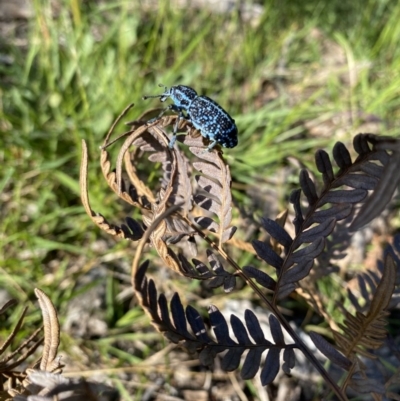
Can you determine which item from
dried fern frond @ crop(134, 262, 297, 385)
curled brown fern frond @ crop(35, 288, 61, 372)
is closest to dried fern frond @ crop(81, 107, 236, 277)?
dried fern frond @ crop(134, 262, 297, 385)

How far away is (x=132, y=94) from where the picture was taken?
3607 mm

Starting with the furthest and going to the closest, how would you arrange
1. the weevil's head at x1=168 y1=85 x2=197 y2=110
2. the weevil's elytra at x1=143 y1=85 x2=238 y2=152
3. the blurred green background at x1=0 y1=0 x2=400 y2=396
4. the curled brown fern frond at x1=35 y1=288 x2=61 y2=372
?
1. the blurred green background at x1=0 y1=0 x2=400 y2=396
2. the weevil's head at x1=168 y1=85 x2=197 y2=110
3. the weevil's elytra at x1=143 y1=85 x2=238 y2=152
4. the curled brown fern frond at x1=35 y1=288 x2=61 y2=372

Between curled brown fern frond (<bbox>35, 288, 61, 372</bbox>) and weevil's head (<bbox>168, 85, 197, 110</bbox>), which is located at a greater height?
weevil's head (<bbox>168, 85, 197, 110</bbox>)

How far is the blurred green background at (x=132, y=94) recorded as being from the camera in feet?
10.4

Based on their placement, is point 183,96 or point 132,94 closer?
point 183,96

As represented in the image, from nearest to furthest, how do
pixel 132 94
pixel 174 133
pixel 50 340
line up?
pixel 50 340
pixel 174 133
pixel 132 94

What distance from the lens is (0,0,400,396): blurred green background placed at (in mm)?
3170

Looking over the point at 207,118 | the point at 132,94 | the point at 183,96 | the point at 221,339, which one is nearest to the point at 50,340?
the point at 221,339

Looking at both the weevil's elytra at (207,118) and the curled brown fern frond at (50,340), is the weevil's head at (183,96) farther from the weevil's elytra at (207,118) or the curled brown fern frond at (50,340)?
the curled brown fern frond at (50,340)

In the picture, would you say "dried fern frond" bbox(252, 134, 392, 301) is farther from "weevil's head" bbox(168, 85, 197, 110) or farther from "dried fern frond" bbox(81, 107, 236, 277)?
"weevil's head" bbox(168, 85, 197, 110)

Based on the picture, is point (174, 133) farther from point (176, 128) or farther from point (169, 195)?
point (169, 195)

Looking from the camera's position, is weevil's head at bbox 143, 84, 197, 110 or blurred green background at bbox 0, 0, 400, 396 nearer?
weevil's head at bbox 143, 84, 197, 110

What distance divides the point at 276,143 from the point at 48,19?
1903mm

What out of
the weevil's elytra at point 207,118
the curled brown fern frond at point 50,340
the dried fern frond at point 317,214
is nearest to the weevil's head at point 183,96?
the weevil's elytra at point 207,118
